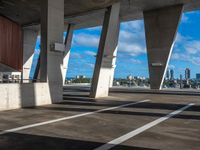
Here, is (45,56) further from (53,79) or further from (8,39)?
(8,39)

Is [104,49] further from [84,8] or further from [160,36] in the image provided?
[160,36]

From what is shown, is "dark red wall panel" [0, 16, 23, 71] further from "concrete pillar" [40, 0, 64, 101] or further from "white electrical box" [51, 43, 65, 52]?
"white electrical box" [51, 43, 65, 52]

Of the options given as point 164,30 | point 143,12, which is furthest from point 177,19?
point 143,12

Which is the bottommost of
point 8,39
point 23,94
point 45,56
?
point 23,94

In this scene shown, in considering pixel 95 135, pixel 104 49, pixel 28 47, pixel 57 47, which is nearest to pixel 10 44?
pixel 57 47

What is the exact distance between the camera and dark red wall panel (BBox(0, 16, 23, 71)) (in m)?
17.6

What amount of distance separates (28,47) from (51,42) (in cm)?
2086

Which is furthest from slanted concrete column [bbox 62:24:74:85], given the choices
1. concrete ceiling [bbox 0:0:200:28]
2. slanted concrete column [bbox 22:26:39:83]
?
slanted concrete column [bbox 22:26:39:83]

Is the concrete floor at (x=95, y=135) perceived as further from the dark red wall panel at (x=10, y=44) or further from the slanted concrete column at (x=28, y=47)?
the slanted concrete column at (x=28, y=47)

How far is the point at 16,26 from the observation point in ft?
63.6

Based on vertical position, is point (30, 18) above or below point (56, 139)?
above

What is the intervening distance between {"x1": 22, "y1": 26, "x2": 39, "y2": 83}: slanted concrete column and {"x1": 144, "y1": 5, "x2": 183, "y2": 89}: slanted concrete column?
48.6ft

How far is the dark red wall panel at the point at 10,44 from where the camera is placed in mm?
17594

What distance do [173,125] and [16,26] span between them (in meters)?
15.8
